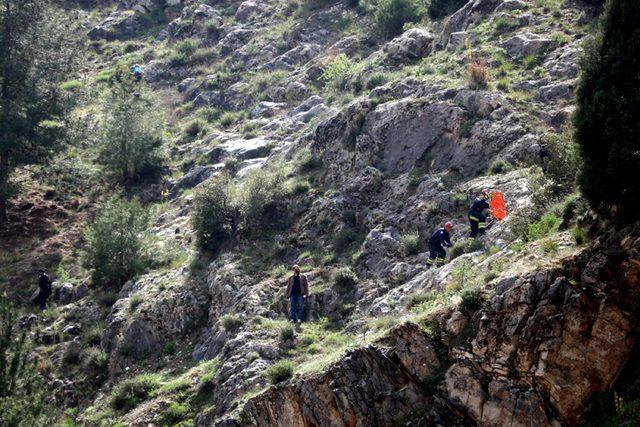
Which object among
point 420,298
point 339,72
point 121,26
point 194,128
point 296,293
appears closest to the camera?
point 420,298

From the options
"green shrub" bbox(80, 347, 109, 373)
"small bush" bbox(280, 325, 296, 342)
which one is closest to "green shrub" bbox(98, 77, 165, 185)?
"green shrub" bbox(80, 347, 109, 373)

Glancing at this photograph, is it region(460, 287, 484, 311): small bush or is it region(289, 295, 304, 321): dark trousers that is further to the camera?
region(289, 295, 304, 321): dark trousers

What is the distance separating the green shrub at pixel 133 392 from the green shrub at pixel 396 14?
2208 centimetres

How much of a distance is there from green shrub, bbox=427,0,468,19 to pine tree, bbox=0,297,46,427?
22.5 meters

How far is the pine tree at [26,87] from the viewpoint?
104 ft

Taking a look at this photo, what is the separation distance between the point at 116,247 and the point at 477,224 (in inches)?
509

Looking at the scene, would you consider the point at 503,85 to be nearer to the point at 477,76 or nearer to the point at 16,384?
the point at 477,76

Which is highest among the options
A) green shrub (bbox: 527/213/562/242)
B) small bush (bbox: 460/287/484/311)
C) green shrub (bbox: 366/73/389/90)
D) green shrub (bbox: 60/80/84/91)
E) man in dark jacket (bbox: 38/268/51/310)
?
green shrub (bbox: 527/213/562/242)

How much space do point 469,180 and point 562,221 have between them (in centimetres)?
684

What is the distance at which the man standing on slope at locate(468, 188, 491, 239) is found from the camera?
2011 centimetres

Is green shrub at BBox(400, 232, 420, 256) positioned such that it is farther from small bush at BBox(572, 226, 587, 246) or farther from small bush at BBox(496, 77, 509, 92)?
small bush at BBox(496, 77, 509, 92)

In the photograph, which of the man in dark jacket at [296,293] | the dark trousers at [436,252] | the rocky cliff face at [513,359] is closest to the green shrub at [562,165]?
the dark trousers at [436,252]

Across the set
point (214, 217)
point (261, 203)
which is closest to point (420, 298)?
point (261, 203)

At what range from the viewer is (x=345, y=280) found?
21.4 meters
